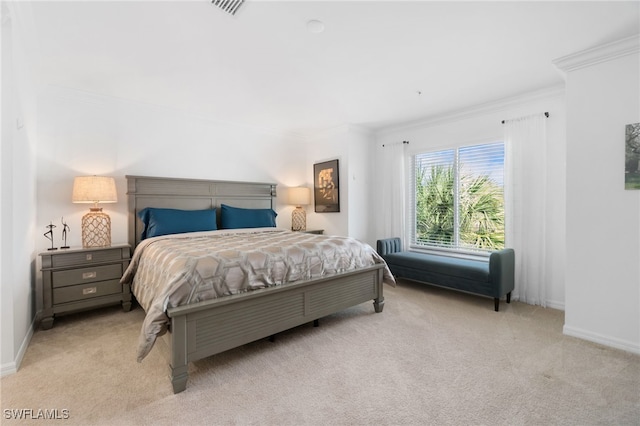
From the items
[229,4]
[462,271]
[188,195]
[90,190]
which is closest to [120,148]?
[90,190]

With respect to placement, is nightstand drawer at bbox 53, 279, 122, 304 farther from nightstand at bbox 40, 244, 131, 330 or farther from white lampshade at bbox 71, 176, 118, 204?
white lampshade at bbox 71, 176, 118, 204

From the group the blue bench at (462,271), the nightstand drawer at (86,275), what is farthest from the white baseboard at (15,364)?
the blue bench at (462,271)

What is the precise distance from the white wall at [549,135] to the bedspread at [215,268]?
1.97m

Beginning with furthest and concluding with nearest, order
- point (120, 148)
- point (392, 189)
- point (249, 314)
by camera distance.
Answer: point (392, 189)
point (120, 148)
point (249, 314)

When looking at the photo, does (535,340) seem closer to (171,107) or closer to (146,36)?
(146,36)

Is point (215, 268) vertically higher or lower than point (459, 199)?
lower

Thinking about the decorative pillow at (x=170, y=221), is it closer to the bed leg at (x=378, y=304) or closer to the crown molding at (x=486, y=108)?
the bed leg at (x=378, y=304)

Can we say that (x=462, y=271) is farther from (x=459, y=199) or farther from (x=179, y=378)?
(x=179, y=378)

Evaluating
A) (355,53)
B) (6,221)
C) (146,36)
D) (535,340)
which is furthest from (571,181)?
(6,221)

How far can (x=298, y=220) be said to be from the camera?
511 centimetres

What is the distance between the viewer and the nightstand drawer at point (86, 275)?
9.21ft

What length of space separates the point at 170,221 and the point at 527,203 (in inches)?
173

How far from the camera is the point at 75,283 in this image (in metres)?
2.89

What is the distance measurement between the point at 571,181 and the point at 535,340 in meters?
1.48
